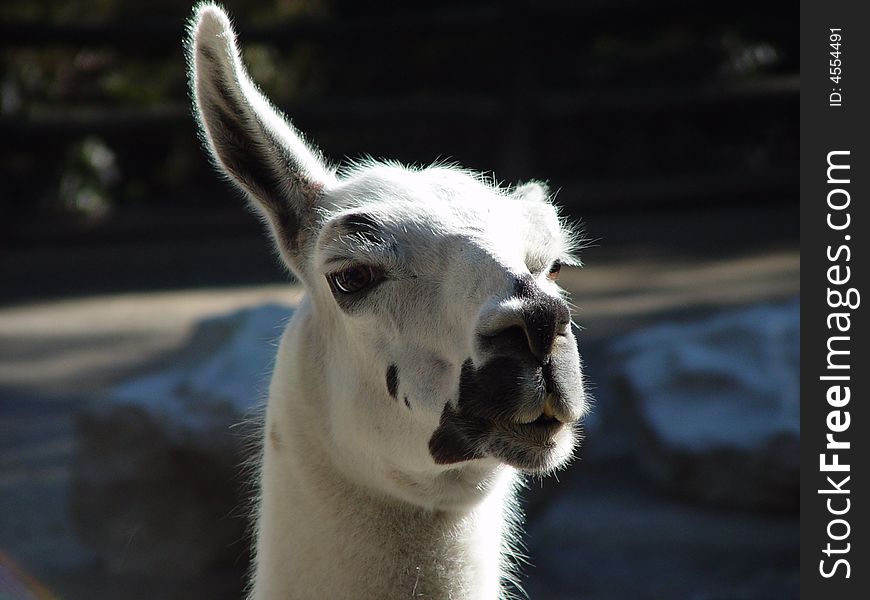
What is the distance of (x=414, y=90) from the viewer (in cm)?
1235

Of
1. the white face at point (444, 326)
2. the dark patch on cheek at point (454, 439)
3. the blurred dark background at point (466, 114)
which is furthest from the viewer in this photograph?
the blurred dark background at point (466, 114)

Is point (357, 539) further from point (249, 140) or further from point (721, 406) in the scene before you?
point (721, 406)

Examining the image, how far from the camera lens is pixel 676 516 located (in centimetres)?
572

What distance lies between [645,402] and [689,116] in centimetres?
613

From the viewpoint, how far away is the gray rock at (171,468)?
4.98m

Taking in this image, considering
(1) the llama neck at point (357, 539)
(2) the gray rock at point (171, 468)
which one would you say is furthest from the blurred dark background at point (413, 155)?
(1) the llama neck at point (357, 539)

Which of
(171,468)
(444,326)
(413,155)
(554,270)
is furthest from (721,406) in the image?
(413,155)

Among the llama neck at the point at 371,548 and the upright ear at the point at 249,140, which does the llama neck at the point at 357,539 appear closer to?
the llama neck at the point at 371,548

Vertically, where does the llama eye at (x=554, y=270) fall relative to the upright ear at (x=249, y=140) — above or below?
below

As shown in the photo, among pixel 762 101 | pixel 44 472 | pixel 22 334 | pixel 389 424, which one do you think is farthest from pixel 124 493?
pixel 762 101

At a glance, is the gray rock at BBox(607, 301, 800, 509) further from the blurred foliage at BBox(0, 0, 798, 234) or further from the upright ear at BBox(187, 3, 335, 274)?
the blurred foliage at BBox(0, 0, 798, 234)

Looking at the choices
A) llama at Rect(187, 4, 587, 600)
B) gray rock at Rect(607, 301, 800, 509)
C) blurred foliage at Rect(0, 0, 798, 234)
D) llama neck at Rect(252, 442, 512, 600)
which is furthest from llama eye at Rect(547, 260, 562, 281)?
blurred foliage at Rect(0, 0, 798, 234)

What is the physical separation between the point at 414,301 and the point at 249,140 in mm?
590

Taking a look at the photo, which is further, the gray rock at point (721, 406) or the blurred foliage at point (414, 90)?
the blurred foliage at point (414, 90)
